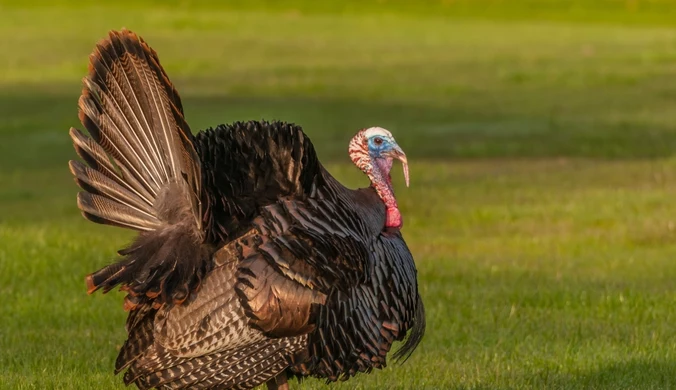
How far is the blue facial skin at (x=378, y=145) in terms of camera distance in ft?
24.7

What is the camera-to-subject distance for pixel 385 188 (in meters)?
7.52

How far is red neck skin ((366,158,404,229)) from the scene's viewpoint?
24.6 ft

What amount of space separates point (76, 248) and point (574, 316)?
4.90 meters

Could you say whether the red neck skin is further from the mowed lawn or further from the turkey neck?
the mowed lawn

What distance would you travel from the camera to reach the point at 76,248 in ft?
42.4

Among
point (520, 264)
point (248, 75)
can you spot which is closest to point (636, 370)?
point (520, 264)

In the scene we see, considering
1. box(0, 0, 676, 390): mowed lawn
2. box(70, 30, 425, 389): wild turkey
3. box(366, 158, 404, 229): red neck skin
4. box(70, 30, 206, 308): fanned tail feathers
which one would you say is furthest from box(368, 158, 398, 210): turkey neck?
box(0, 0, 676, 390): mowed lawn

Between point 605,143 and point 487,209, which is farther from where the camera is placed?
point 605,143

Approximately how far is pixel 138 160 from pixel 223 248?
0.63 meters

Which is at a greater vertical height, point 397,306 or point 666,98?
point 666,98

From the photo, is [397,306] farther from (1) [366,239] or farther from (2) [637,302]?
(2) [637,302]

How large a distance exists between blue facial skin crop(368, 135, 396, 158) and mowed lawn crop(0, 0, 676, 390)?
147 centimetres

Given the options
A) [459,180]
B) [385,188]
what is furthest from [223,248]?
[459,180]

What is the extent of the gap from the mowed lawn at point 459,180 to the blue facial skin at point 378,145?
1.47m
